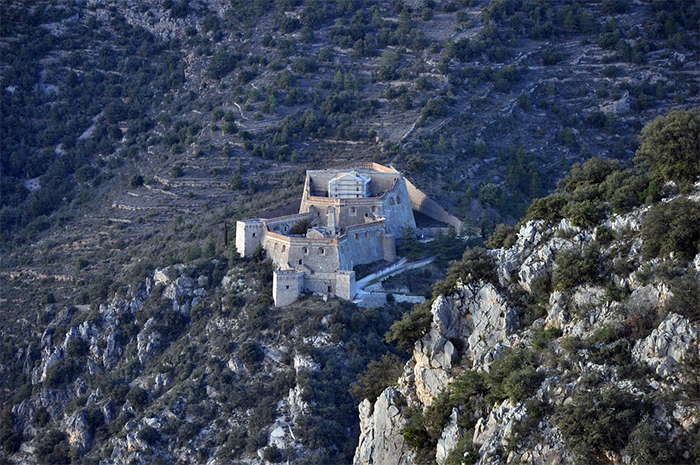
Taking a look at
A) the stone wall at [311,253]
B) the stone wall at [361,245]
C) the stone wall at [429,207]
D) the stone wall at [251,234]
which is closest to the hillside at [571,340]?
the stone wall at [311,253]

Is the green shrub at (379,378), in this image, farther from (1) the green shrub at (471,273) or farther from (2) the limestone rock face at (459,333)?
(1) the green shrub at (471,273)

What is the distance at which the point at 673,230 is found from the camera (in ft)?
99.8

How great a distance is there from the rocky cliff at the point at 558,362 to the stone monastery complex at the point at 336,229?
82.4 ft

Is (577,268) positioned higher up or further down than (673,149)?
further down

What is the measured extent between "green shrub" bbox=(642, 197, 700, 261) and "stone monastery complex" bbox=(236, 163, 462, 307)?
32515 millimetres

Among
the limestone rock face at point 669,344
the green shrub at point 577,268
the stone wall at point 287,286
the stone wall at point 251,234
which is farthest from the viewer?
the stone wall at point 251,234

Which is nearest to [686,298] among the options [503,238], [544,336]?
[544,336]

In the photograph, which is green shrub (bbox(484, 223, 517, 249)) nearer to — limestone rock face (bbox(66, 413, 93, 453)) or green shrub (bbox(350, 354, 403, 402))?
green shrub (bbox(350, 354, 403, 402))

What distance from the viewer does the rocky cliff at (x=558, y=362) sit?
92.0 ft

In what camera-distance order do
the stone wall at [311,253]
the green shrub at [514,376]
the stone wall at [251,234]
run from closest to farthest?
the green shrub at [514,376] → the stone wall at [311,253] → the stone wall at [251,234]

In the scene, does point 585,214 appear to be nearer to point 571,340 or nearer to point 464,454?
point 571,340

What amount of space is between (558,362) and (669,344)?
3.17 metres

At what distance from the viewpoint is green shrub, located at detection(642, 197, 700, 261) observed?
30.3 metres

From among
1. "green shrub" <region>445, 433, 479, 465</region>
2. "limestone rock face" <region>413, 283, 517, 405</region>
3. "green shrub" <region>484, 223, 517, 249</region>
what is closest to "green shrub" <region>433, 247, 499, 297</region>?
"limestone rock face" <region>413, 283, 517, 405</region>
